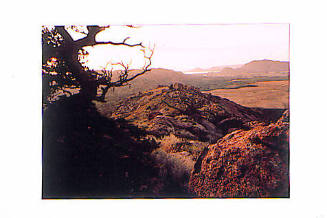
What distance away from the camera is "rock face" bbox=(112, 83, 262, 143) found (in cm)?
219

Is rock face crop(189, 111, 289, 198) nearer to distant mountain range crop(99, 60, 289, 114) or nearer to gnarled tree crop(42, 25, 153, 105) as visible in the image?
distant mountain range crop(99, 60, 289, 114)

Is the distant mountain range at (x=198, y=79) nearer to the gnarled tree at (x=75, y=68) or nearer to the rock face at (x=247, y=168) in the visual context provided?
the gnarled tree at (x=75, y=68)

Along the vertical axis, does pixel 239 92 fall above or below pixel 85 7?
below

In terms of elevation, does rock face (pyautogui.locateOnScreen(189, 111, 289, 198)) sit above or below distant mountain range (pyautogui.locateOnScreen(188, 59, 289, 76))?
below

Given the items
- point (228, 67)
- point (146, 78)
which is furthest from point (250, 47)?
point (146, 78)

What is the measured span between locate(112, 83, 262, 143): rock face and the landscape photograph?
0.04ft

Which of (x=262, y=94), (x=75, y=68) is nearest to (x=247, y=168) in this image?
(x=262, y=94)

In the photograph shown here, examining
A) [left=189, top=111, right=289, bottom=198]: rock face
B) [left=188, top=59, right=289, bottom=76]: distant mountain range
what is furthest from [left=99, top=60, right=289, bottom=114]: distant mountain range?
[left=189, top=111, right=289, bottom=198]: rock face

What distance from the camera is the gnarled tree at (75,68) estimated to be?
2.15 meters

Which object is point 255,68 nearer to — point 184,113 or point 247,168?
point 184,113

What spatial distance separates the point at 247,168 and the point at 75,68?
2374 mm

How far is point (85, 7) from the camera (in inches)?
80.8
